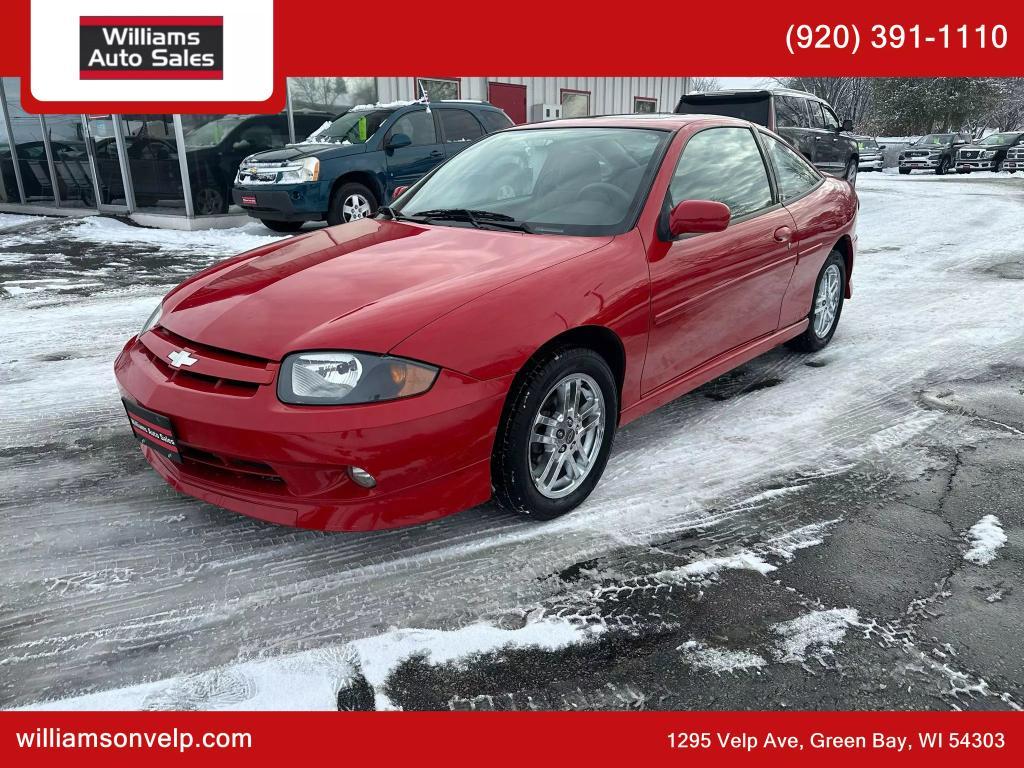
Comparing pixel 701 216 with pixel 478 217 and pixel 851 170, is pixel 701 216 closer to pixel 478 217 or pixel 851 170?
pixel 478 217

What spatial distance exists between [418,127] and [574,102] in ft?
33.1

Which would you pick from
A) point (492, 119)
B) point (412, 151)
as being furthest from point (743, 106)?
point (412, 151)

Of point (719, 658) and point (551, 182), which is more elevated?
point (551, 182)

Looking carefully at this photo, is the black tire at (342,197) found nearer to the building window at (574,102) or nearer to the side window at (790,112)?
the side window at (790,112)

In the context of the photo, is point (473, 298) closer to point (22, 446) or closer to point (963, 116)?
point (22, 446)

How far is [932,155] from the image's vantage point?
23.9m

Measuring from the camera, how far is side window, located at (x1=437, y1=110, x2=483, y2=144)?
1066 centimetres

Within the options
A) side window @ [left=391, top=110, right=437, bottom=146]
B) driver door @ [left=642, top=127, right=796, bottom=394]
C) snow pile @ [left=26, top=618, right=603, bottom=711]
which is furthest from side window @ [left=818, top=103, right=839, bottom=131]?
snow pile @ [left=26, top=618, right=603, bottom=711]

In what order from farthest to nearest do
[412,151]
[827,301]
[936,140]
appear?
1. [936,140]
2. [412,151]
3. [827,301]

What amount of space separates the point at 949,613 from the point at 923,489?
3.08 ft

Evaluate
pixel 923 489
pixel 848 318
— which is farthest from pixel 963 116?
pixel 923 489

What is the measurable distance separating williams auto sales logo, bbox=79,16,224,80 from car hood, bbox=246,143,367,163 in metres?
1.79

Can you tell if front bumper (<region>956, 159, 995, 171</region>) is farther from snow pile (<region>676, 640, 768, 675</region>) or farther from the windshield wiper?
snow pile (<region>676, 640, 768, 675</region>)

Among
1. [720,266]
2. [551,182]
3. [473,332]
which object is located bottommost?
[473,332]
